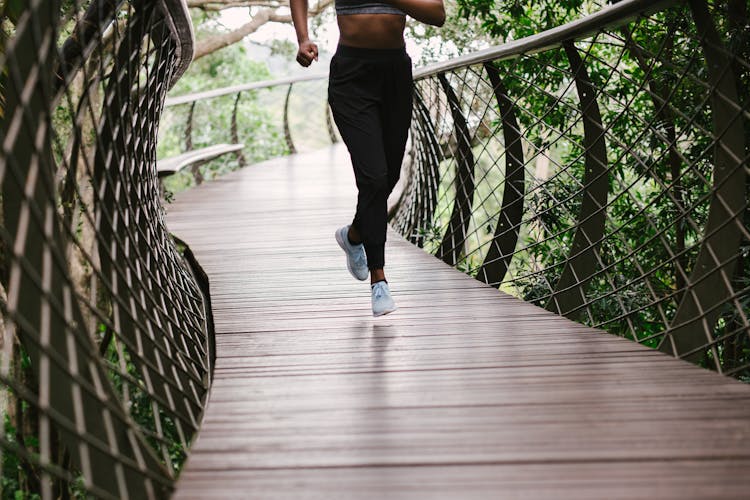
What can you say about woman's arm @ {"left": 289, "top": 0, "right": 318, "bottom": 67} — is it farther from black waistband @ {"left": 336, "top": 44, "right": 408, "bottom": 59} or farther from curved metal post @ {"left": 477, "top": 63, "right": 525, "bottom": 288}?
curved metal post @ {"left": 477, "top": 63, "right": 525, "bottom": 288}

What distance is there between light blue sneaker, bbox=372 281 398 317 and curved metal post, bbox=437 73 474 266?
1656 millimetres

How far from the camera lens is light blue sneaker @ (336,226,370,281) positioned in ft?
11.6

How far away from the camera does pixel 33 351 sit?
1.97 meters

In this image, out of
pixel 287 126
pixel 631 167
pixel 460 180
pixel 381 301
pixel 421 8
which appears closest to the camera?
pixel 421 8

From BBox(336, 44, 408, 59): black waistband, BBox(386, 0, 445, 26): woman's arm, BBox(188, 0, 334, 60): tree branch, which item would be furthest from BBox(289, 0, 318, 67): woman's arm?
BBox(188, 0, 334, 60): tree branch

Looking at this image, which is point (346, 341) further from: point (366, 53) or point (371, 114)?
point (366, 53)

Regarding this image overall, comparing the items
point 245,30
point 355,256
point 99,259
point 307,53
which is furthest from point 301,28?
point 245,30

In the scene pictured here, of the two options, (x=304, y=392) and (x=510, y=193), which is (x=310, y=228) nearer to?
(x=510, y=193)

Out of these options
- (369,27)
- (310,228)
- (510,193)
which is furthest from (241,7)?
(369,27)

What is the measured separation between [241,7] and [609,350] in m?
10.9

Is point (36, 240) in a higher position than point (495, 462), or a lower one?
higher

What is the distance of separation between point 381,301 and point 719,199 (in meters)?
1.24

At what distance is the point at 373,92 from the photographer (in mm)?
3148

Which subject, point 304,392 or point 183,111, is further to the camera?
point 183,111
